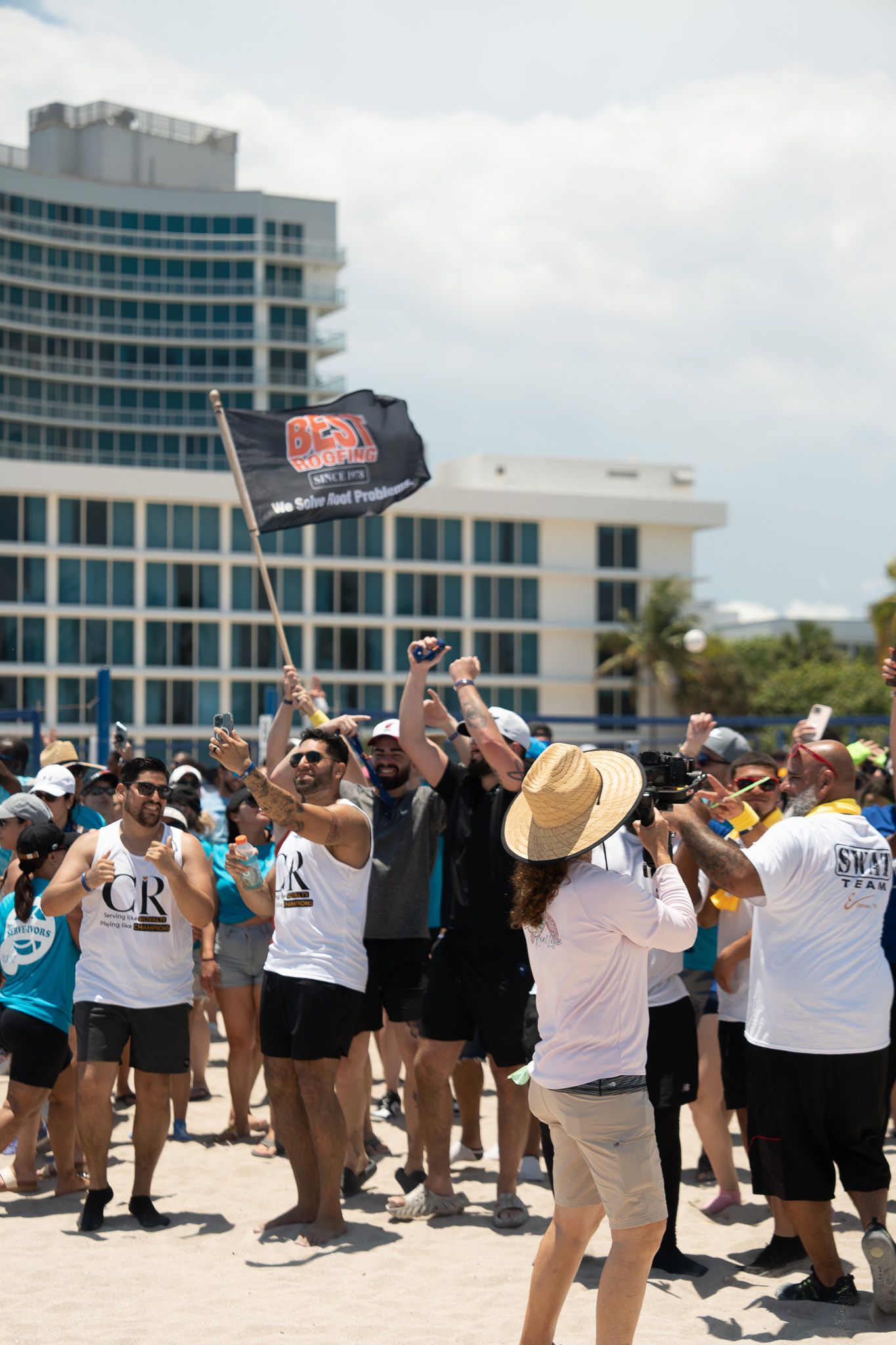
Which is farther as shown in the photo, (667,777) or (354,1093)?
(354,1093)

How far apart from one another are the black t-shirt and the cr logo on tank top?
1.20m

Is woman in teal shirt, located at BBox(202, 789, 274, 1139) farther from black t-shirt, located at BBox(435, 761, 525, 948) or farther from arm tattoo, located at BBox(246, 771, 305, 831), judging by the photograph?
arm tattoo, located at BBox(246, 771, 305, 831)

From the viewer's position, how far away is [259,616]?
52938 millimetres

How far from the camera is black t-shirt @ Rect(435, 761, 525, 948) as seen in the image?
5.88 metres

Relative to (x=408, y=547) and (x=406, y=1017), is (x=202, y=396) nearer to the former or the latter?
(x=408, y=547)

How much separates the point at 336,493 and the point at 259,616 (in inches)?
1726

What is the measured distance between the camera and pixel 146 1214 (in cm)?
596

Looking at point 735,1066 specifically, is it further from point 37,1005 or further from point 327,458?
point 327,458

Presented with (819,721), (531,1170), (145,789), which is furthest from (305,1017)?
(819,721)

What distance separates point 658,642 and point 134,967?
51.7 m

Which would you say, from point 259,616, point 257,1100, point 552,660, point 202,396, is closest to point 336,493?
point 257,1100

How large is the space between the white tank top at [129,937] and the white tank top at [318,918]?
1.56 feet

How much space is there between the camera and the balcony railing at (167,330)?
234ft

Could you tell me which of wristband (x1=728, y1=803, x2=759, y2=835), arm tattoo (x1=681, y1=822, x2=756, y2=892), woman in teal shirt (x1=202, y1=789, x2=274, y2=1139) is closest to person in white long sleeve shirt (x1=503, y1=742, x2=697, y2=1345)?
arm tattoo (x1=681, y1=822, x2=756, y2=892)
